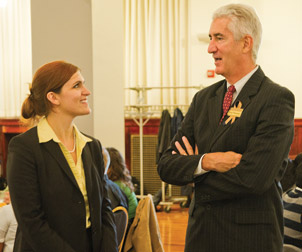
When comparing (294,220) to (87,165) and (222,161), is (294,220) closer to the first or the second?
(222,161)

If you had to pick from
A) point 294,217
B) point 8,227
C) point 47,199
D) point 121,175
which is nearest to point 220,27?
point 47,199

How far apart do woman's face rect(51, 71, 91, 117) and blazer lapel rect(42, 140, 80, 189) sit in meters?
0.17

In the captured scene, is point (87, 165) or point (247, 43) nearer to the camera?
point (247, 43)

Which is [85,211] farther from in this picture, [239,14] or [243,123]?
[239,14]

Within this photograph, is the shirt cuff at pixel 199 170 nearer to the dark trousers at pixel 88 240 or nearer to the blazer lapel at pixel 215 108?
the blazer lapel at pixel 215 108

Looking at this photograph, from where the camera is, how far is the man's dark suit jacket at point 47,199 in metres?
1.49

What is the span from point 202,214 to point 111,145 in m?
2.01

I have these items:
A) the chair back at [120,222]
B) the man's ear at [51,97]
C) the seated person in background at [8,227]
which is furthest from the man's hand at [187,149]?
the seated person in background at [8,227]

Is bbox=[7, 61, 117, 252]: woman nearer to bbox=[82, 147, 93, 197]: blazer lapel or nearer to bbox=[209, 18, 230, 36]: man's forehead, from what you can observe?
bbox=[82, 147, 93, 197]: blazer lapel

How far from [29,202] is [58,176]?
0.15 meters

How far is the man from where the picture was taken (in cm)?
140

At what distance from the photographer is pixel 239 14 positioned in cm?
150

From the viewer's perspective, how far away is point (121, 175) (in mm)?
3299

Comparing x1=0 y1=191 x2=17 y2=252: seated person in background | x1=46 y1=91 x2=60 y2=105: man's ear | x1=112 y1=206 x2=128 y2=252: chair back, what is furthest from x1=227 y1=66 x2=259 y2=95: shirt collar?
x1=0 y1=191 x2=17 y2=252: seated person in background
